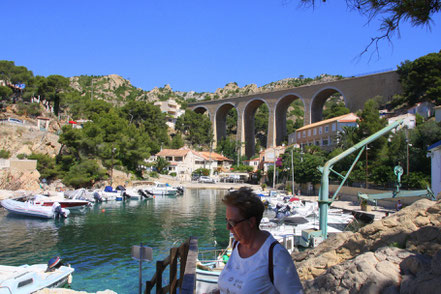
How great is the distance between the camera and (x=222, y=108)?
73.9 meters

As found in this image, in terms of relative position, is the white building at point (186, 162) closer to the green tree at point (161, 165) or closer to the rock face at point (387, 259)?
the green tree at point (161, 165)

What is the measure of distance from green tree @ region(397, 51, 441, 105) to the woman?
42.0 m

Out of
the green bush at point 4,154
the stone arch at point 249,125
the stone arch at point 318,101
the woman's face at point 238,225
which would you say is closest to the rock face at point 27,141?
the green bush at point 4,154

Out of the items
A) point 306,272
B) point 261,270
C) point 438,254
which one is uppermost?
point 261,270

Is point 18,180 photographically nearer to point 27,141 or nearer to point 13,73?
point 27,141

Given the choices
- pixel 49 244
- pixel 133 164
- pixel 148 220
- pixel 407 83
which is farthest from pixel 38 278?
pixel 407 83

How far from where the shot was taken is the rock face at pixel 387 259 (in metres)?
3.57

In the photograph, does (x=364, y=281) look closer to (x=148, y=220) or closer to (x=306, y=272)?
(x=306, y=272)

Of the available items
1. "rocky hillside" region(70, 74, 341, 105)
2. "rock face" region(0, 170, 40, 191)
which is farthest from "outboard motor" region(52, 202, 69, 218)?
"rocky hillside" region(70, 74, 341, 105)

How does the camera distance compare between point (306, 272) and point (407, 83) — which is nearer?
point (306, 272)

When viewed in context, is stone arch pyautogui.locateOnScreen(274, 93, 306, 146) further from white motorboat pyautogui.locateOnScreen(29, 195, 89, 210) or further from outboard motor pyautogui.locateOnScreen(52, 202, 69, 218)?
outboard motor pyautogui.locateOnScreen(52, 202, 69, 218)

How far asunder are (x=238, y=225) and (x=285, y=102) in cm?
6141

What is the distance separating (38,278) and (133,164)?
35642 mm

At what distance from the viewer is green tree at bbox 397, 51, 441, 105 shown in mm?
38347
